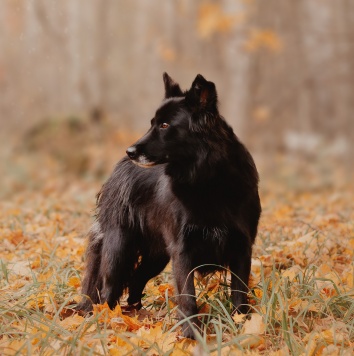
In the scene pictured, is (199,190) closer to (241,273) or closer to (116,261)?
(241,273)

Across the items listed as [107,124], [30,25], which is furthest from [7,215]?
[30,25]

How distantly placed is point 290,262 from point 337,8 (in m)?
13.6

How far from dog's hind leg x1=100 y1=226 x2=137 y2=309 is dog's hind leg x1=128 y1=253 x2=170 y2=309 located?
109mm

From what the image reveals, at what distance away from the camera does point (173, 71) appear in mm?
22391

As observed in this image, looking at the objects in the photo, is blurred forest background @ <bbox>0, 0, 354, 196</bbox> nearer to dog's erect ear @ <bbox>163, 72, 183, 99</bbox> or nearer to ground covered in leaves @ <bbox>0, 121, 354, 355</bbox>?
ground covered in leaves @ <bbox>0, 121, 354, 355</bbox>

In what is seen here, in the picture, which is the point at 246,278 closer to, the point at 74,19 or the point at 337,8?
the point at 337,8

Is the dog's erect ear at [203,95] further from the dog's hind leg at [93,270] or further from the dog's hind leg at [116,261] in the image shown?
the dog's hind leg at [93,270]

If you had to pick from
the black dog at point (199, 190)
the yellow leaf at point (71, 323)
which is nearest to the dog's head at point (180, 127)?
the black dog at point (199, 190)

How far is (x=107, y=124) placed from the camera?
50.2 feet

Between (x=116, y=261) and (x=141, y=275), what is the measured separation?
0.91 feet

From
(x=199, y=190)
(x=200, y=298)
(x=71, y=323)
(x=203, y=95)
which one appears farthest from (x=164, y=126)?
(x=71, y=323)

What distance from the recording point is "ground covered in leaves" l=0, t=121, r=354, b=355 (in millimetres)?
2855

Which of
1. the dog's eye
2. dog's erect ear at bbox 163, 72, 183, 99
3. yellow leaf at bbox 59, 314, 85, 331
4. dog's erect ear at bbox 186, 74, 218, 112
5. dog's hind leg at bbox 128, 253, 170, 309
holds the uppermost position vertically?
dog's erect ear at bbox 163, 72, 183, 99

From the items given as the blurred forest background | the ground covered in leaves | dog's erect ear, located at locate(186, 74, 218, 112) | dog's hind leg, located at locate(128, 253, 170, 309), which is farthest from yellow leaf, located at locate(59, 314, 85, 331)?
the blurred forest background
